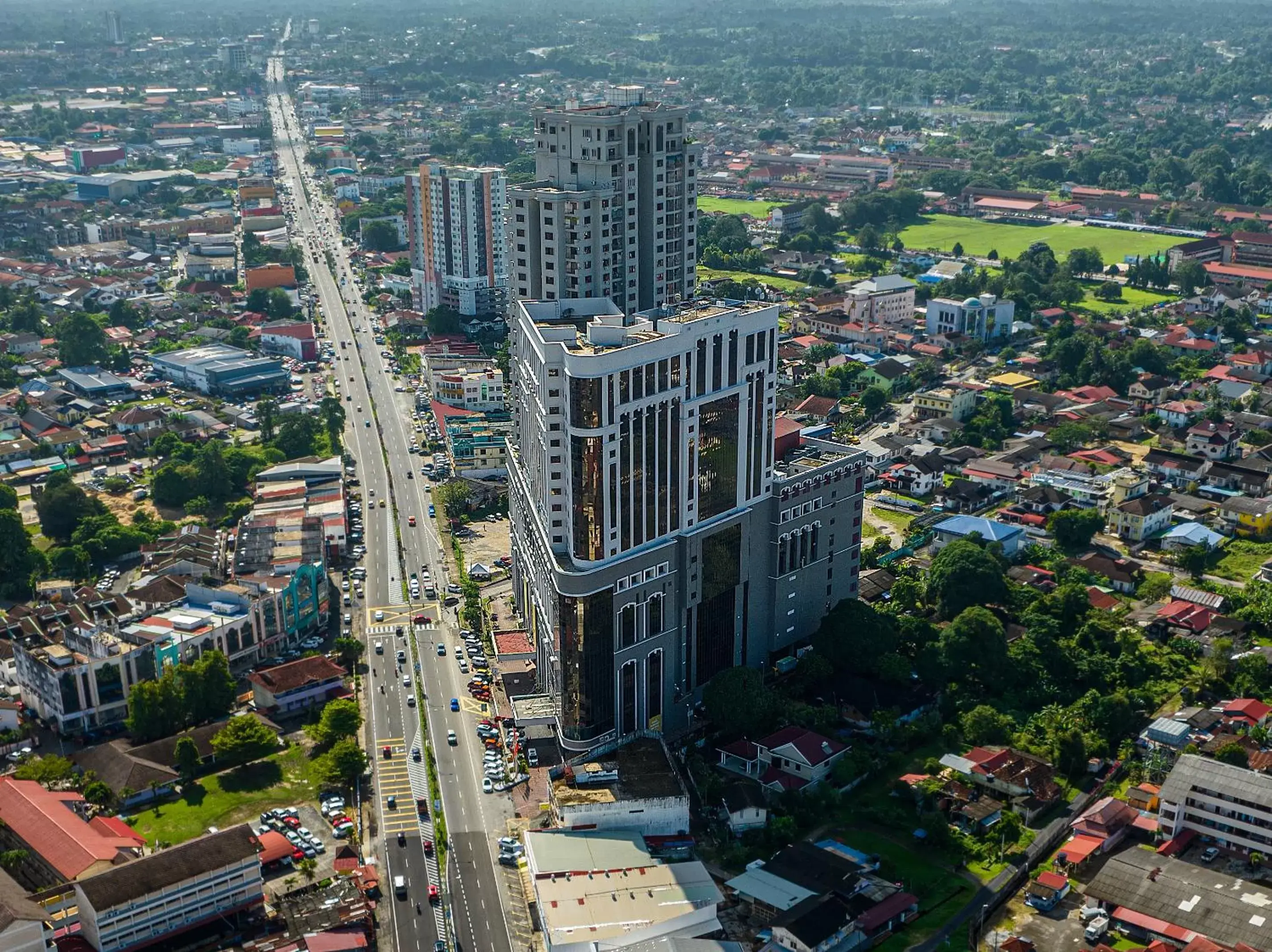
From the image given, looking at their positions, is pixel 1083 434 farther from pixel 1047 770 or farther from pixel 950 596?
pixel 1047 770

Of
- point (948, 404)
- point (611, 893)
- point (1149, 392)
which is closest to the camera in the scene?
point (611, 893)

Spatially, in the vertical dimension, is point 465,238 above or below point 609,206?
below

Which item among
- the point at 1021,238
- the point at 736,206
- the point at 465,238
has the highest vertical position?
the point at 465,238

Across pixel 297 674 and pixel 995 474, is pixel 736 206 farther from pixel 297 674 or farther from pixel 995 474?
pixel 297 674

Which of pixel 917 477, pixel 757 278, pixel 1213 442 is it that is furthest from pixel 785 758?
pixel 757 278

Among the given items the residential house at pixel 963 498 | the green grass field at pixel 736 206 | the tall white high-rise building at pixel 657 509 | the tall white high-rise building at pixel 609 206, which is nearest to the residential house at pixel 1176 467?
the residential house at pixel 963 498

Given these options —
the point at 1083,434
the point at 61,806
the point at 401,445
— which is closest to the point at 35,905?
the point at 61,806

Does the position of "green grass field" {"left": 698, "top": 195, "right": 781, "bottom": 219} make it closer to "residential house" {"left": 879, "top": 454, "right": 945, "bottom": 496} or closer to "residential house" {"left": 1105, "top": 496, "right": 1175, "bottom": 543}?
"residential house" {"left": 879, "top": 454, "right": 945, "bottom": 496}
